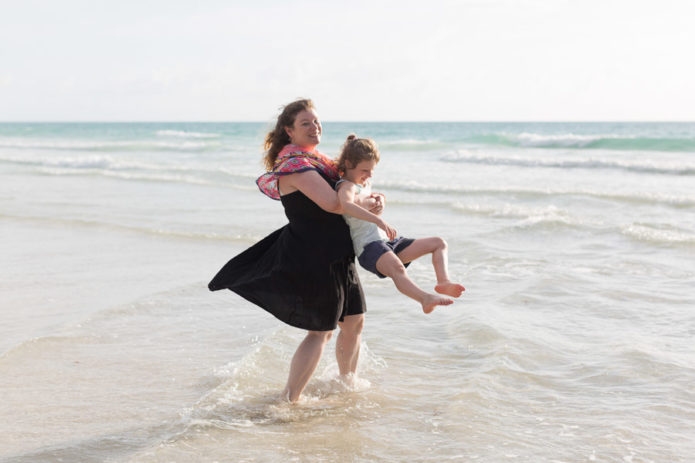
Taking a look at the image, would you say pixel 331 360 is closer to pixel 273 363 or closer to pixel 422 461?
pixel 273 363

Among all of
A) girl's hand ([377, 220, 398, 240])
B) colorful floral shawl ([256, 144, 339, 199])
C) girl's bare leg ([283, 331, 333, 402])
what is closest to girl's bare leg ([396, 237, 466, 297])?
girl's hand ([377, 220, 398, 240])

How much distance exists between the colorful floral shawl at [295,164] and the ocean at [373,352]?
6.8 inches

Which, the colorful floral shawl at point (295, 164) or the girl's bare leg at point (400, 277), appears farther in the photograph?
the colorful floral shawl at point (295, 164)

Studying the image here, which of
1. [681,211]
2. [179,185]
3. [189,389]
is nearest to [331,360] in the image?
[189,389]

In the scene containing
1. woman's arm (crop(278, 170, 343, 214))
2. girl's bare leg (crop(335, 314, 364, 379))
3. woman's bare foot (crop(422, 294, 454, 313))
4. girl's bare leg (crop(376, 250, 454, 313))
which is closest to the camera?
woman's bare foot (crop(422, 294, 454, 313))

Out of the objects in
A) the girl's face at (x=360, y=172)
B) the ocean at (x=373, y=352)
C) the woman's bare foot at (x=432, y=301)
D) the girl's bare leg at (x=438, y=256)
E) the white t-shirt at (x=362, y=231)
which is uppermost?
the girl's face at (x=360, y=172)

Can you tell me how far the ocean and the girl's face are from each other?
553 millimetres

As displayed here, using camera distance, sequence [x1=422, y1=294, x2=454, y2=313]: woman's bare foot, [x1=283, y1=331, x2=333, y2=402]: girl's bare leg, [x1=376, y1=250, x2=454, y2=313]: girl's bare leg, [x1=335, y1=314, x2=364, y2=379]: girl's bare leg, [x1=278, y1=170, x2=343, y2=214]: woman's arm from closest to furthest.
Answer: [x1=422, y1=294, x2=454, y2=313]: woman's bare foot < [x1=376, y1=250, x2=454, y2=313]: girl's bare leg < [x1=278, y1=170, x2=343, y2=214]: woman's arm < [x1=283, y1=331, x2=333, y2=402]: girl's bare leg < [x1=335, y1=314, x2=364, y2=379]: girl's bare leg

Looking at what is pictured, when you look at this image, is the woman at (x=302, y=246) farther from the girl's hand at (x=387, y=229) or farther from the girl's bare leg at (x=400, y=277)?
the girl's bare leg at (x=400, y=277)

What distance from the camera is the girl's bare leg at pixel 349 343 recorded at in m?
4.39

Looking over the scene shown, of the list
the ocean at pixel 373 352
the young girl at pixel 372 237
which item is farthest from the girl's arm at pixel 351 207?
the ocean at pixel 373 352

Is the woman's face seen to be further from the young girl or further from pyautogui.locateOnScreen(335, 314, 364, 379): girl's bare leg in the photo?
pyautogui.locateOnScreen(335, 314, 364, 379): girl's bare leg

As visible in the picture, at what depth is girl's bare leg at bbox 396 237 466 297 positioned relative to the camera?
3.80 metres

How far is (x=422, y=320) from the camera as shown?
625cm
